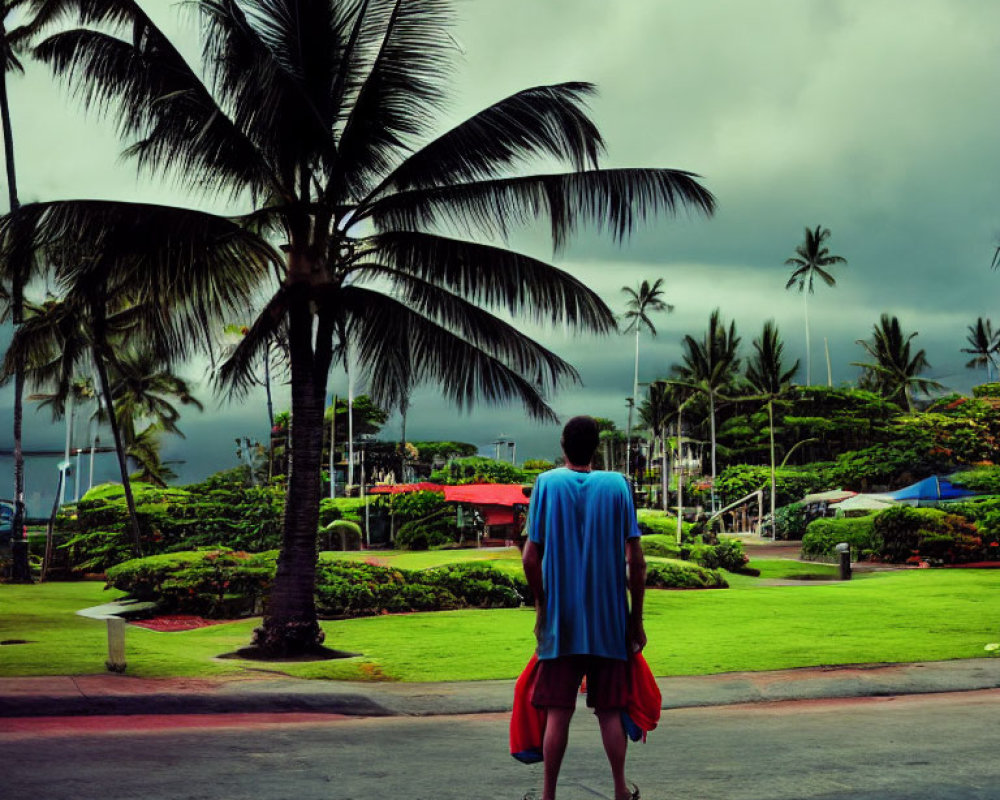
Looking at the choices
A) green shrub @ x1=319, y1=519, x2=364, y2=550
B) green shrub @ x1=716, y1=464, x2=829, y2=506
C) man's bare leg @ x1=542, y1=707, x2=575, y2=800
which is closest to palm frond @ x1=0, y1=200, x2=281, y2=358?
man's bare leg @ x1=542, y1=707, x2=575, y2=800

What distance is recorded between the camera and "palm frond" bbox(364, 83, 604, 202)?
41.8 feet

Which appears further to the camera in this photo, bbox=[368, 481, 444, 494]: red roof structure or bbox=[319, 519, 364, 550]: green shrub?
bbox=[368, 481, 444, 494]: red roof structure

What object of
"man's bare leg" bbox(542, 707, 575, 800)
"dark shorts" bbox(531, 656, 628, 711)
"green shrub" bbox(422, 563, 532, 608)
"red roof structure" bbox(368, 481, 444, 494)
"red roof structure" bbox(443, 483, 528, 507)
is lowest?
"green shrub" bbox(422, 563, 532, 608)

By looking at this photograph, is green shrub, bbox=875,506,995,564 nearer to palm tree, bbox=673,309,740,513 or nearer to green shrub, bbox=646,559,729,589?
green shrub, bbox=646,559,729,589

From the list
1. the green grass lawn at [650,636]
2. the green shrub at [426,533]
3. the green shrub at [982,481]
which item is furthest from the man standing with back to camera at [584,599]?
the green shrub at [982,481]

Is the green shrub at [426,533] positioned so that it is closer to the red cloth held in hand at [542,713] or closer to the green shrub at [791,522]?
the green shrub at [791,522]

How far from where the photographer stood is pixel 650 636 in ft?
46.5

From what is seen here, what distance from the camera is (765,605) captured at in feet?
58.7

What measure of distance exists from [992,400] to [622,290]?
4664cm

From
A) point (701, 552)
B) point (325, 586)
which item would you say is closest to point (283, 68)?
point (325, 586)

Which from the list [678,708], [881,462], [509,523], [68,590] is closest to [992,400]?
[881,462]

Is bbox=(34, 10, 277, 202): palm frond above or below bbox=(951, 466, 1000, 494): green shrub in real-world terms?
above

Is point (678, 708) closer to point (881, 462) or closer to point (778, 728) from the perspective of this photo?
point (778, 728)

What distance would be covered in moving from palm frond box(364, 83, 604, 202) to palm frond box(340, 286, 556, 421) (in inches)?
56.0
